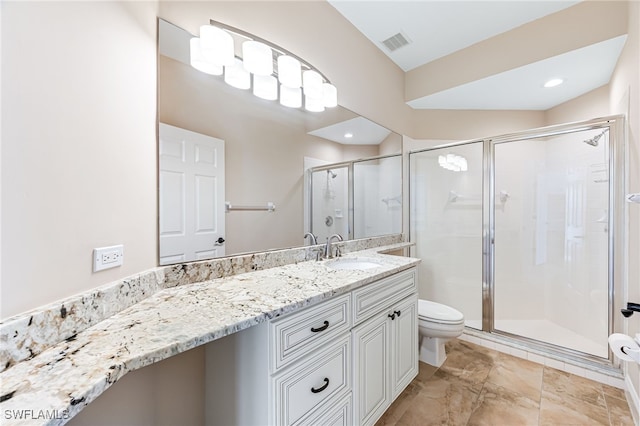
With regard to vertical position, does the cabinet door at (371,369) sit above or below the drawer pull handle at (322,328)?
below

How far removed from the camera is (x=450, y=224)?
2.83m

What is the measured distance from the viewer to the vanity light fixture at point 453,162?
2.78 metres

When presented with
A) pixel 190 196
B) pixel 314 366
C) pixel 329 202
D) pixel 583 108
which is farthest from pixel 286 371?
pixel 583 108

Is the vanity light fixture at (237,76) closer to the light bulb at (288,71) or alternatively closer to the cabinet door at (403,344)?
the light bulb at (288,71)

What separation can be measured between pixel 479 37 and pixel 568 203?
1.72 m

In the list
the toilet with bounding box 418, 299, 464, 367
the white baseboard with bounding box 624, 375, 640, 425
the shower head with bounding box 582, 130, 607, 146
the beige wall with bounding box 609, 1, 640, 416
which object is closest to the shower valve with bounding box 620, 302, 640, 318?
the beige wall with bounding box 609, 1, 640, 416

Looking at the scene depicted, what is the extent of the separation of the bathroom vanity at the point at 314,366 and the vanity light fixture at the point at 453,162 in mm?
1816

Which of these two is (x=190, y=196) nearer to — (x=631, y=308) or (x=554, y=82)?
(x=631, y=308)

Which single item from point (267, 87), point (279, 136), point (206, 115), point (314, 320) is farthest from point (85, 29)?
point (314, 320)

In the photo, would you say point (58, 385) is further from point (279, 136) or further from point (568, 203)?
point (568, 203)

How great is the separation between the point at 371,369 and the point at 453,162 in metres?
2.30

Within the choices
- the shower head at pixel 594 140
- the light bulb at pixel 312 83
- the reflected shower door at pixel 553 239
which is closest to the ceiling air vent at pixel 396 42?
the light bulb at pixel 312 83

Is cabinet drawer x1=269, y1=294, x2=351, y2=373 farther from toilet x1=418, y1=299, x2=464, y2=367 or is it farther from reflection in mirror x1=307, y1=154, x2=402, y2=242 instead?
toilet x1=418, y1=299, x2=464, y2=367

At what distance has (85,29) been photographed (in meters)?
0.80
